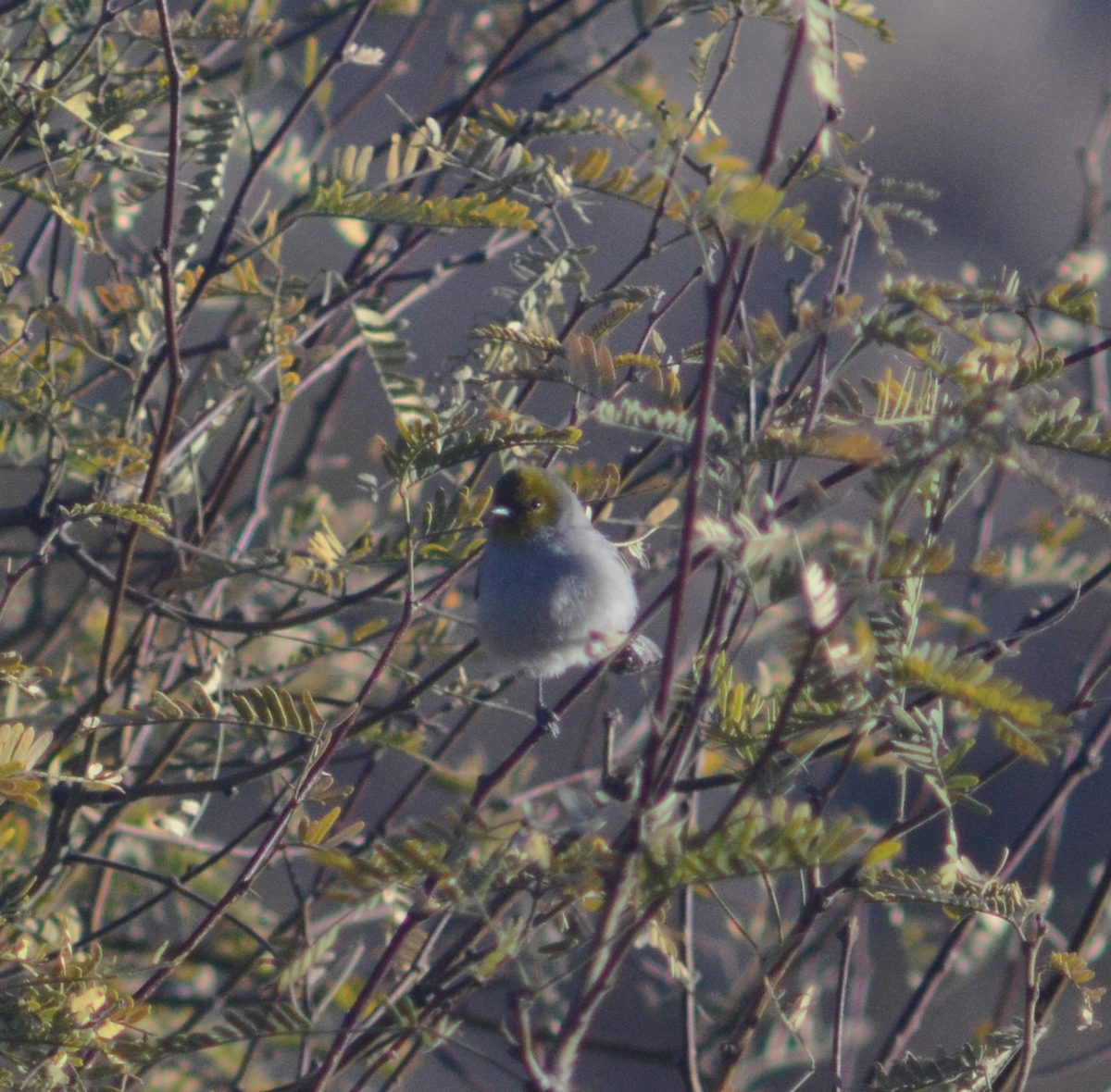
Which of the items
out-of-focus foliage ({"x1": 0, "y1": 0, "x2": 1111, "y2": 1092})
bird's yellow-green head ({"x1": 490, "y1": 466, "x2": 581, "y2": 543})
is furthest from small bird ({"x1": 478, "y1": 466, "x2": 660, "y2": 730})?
out-of-focus foliage ({"x1": 0, "y1": 0, "x2": 1111, "y2": 1092})

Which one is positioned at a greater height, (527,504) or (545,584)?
(527,504)

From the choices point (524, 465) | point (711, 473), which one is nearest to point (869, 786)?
point (524, 465)

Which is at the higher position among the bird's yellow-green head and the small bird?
the bird's yellow-green head

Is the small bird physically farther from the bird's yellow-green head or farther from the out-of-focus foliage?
the out-of-focus foliage

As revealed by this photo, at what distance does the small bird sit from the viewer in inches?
91.2

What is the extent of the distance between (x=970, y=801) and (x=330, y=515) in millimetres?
1775

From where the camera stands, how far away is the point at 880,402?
149 centimetres

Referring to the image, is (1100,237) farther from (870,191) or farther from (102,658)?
(102,658)

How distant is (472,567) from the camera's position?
2232 millimetres

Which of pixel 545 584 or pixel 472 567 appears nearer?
pixel 472 567

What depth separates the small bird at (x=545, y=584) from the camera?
91.2 inches

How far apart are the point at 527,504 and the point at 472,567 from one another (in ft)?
0.75

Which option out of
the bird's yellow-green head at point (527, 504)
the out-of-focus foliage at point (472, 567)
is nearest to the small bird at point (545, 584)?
the bird's yellow-green head at point (527, 504)

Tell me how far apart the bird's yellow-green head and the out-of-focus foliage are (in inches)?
7.2
